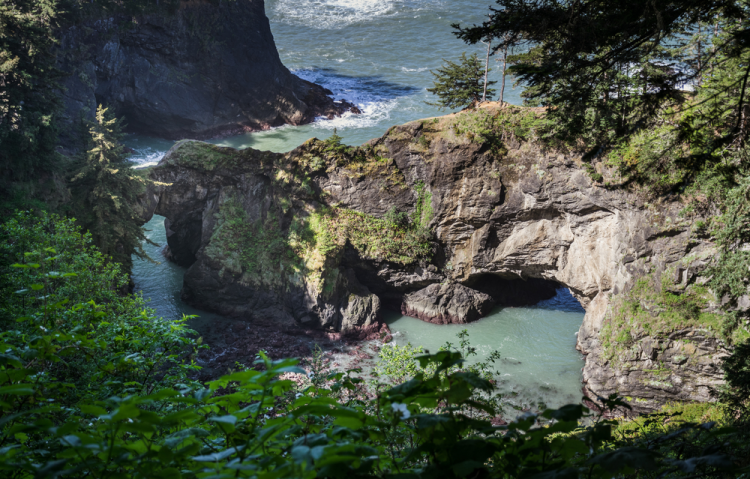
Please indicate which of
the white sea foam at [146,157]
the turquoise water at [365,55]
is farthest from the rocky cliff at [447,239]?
the white sea foam at [146,157]

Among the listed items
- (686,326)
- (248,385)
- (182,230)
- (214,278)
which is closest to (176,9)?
(182,230)

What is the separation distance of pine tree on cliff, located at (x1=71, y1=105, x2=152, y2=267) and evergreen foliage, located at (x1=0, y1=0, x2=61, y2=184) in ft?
3.83

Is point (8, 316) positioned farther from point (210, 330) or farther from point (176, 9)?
point (176, 9)

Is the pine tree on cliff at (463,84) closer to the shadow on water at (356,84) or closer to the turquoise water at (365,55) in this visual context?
the turquoise water at (365,55)

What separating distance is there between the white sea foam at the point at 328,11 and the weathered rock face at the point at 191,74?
43.7 ft

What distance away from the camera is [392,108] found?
115ft

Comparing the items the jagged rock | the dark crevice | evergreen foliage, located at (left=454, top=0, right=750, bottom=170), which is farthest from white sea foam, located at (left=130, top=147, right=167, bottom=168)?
evergreen foliage, located at (left=454, top=0, right=750, bottom=170)

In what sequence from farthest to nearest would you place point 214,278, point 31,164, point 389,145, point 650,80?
point 214,278
point 389,145
point 31,164
point 650,80

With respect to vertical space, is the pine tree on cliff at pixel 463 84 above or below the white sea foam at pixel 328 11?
below

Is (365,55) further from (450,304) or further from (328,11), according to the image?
(450,304)

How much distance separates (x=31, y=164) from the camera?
15211 millimetres

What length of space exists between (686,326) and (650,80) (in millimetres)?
11495

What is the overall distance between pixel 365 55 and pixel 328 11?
11.2 m

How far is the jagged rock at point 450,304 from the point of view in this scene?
716 inches
